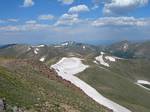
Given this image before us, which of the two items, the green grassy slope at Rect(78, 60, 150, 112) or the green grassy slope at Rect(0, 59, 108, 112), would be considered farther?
the green grassy slope at Rect(78, 60, 150, 112)

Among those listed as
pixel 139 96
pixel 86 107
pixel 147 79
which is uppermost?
pixel 86 107

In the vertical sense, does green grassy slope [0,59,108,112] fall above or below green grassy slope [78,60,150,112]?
above

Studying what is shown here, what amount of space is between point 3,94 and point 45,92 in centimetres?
927

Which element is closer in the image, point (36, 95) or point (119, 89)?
point (36, 95)

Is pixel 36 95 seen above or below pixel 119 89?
above

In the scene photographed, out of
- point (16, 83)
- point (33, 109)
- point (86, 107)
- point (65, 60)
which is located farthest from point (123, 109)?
point (65, 60)

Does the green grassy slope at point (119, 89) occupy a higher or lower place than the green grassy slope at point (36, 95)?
lower

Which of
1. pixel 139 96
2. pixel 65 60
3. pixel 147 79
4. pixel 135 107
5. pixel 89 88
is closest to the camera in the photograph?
pixel 135 107

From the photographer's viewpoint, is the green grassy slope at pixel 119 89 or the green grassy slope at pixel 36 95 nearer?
the green grassy slope at pixel 36 95

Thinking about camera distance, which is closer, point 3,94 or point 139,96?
point 3,94

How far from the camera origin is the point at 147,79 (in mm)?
170375

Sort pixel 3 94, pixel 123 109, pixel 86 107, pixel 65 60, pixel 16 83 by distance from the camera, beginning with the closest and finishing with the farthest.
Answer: pixel 3 94, pixel 16 83, pixel 86 107, pixel 123 109, pixel 65 60

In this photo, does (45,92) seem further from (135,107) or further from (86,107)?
(135,107)

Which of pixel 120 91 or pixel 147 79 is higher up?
pixel 120 91
